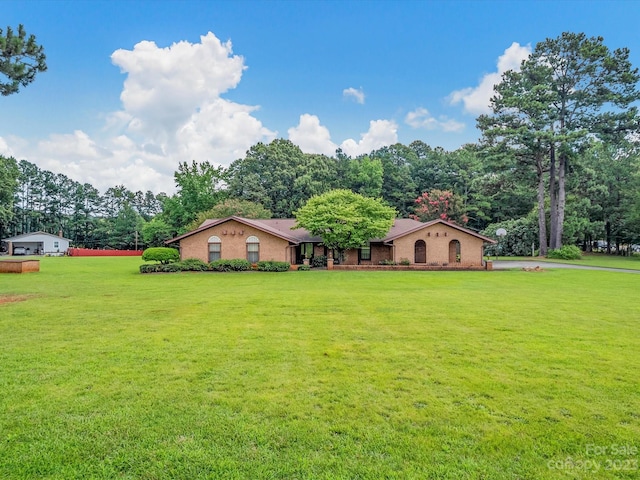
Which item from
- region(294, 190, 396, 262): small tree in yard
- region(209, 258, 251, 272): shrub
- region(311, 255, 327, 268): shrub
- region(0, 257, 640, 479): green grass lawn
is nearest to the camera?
region(0, 257, 640, 479): green grass lawn

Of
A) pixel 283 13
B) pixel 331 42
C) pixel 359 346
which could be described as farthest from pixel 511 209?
pixel 359 346

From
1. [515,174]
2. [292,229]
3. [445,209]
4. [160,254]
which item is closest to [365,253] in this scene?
[292,229]

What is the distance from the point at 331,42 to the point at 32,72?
17.9 m

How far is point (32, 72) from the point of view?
12.5 meters

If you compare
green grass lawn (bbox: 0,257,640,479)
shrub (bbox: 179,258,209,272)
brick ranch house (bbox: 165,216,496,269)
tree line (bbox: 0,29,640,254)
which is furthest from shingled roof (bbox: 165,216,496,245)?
green grass lawn (bbox: 0,257,640,479)

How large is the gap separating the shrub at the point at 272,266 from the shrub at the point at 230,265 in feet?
3.07

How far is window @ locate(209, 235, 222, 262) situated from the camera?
81.5 ft

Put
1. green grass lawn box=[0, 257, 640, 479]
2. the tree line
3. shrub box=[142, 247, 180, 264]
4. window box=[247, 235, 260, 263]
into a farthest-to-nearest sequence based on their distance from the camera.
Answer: the tree line
window box=[247, 235, 260, 263]
shrub box=[142, 247, 180, 264]
green grass lawn box=[0, 257, 640, 479]

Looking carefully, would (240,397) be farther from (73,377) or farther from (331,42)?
(331,42)

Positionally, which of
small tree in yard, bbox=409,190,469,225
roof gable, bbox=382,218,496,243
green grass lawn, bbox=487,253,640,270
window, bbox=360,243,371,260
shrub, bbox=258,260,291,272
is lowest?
green grass lawn, bbox=487,253,640,270

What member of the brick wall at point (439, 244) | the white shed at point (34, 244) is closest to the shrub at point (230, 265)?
the brick wall at point (439, 244)

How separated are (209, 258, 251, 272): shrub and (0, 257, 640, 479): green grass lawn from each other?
14173 mm

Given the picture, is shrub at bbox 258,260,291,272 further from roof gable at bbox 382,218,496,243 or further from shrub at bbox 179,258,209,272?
roof gable at bbox 382,218,496,243

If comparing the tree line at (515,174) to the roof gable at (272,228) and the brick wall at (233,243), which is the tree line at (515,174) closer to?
the roof gable at (272,228)
